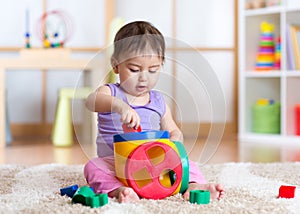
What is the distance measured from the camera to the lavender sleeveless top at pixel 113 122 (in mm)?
1283

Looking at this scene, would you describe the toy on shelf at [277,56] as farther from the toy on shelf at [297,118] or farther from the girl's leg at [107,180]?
the girl's leg at [107,180]

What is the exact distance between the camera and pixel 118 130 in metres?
1.25

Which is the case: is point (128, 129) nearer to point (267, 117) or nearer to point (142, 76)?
point (142, 76)

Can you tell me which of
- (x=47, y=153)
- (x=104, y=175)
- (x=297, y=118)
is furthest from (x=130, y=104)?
(x=297, y=118)

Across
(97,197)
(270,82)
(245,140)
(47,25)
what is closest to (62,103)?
(47,25)

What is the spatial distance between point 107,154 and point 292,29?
1797 millimetres

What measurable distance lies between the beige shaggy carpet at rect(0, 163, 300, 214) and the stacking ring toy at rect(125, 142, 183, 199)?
30 mm

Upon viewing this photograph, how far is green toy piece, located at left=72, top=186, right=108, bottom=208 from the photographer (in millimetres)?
A: 1106

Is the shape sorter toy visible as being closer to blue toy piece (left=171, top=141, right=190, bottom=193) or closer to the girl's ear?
blue toy piece (left=171, top=141, right=190, bottom=193)

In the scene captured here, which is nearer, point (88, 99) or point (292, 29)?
point (88, 99)

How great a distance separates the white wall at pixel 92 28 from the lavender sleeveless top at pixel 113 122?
175cm

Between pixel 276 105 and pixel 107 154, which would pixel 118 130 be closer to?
pixel 107 154

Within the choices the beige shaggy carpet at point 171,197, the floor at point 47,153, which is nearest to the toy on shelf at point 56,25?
the floor at point 47,153

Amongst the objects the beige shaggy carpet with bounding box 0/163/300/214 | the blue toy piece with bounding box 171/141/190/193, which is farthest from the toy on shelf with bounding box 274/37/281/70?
the blue toy piece with bounding box 171/141/190/193
